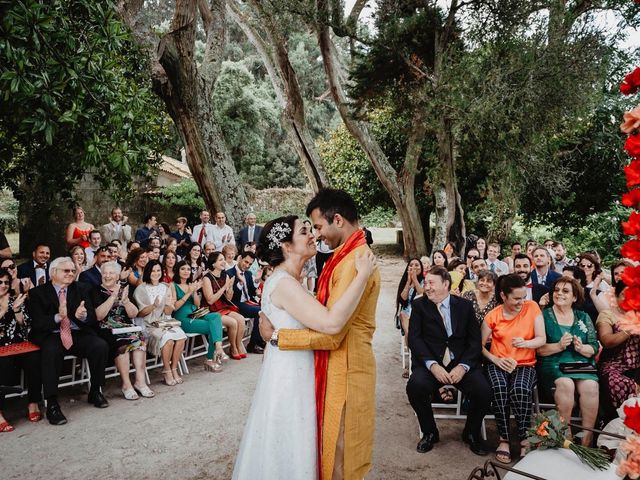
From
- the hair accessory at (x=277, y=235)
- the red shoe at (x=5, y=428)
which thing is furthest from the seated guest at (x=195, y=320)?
the hair accessory at (x=277, y=235)

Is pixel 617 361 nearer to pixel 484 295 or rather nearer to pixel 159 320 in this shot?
pixel 484 295

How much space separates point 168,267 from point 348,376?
462 centimetres

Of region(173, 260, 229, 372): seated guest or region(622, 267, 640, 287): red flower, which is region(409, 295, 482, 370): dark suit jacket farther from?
region(622, 267, 640, 287): red flower

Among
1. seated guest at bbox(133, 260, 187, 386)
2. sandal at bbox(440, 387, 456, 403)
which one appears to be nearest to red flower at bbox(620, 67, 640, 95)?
sandal at bbox(440, 387, 456, 403)

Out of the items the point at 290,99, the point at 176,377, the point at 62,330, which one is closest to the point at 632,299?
the point at 62,330

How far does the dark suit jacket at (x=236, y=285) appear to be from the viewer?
7570mm

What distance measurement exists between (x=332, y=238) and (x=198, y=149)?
31.3 feet

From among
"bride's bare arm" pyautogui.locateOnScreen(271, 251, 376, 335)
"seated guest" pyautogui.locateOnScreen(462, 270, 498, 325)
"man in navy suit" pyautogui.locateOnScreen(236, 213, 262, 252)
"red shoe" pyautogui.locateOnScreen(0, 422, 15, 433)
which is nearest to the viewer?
"bride's bare arm" pyautogui.locateOnScreen(271, 251, 376, 335)

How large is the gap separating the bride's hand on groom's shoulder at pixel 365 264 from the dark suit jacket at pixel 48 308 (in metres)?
3.91

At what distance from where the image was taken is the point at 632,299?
1.69m

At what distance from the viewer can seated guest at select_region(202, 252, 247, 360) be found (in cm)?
698

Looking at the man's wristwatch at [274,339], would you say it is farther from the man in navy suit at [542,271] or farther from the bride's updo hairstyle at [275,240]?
the man in navy suit at [542,271]

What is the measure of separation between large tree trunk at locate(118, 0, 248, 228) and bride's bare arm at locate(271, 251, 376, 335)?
9663mm

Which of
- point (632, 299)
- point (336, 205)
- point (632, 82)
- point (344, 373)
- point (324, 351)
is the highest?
point (632, 82)
